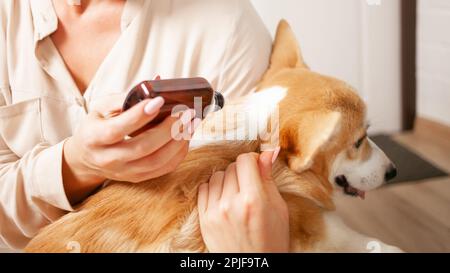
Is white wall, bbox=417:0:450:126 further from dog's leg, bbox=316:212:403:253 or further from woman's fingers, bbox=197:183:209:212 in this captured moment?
woman's fingers, bbox=197:183:209:212

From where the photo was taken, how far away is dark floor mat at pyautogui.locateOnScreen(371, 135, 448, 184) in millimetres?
650

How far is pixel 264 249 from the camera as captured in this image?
0.59 metres

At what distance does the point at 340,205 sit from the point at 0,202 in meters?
0.48

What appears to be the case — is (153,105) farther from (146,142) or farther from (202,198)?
(202,198)

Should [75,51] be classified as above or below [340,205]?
above

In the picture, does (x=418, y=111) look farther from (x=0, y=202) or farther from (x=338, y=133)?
(x=0, y=202)

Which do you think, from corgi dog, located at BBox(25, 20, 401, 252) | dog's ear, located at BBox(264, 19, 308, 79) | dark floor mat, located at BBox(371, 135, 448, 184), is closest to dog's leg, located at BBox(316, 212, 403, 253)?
corgi dog, located at BBox(25, 20, 401, 252)

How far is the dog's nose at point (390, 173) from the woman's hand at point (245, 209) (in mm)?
171

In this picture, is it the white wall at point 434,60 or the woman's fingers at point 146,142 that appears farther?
the white wall at point 434,60

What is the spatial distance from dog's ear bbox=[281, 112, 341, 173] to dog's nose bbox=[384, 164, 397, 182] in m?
0.13

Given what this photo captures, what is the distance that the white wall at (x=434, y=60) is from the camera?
64cm

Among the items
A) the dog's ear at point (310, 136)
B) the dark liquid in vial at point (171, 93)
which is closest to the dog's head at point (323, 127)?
the dog's ear at point (310, 136)

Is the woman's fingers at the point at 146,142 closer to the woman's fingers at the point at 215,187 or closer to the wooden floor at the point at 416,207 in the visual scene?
the woman's fingers at the point at 215,187
